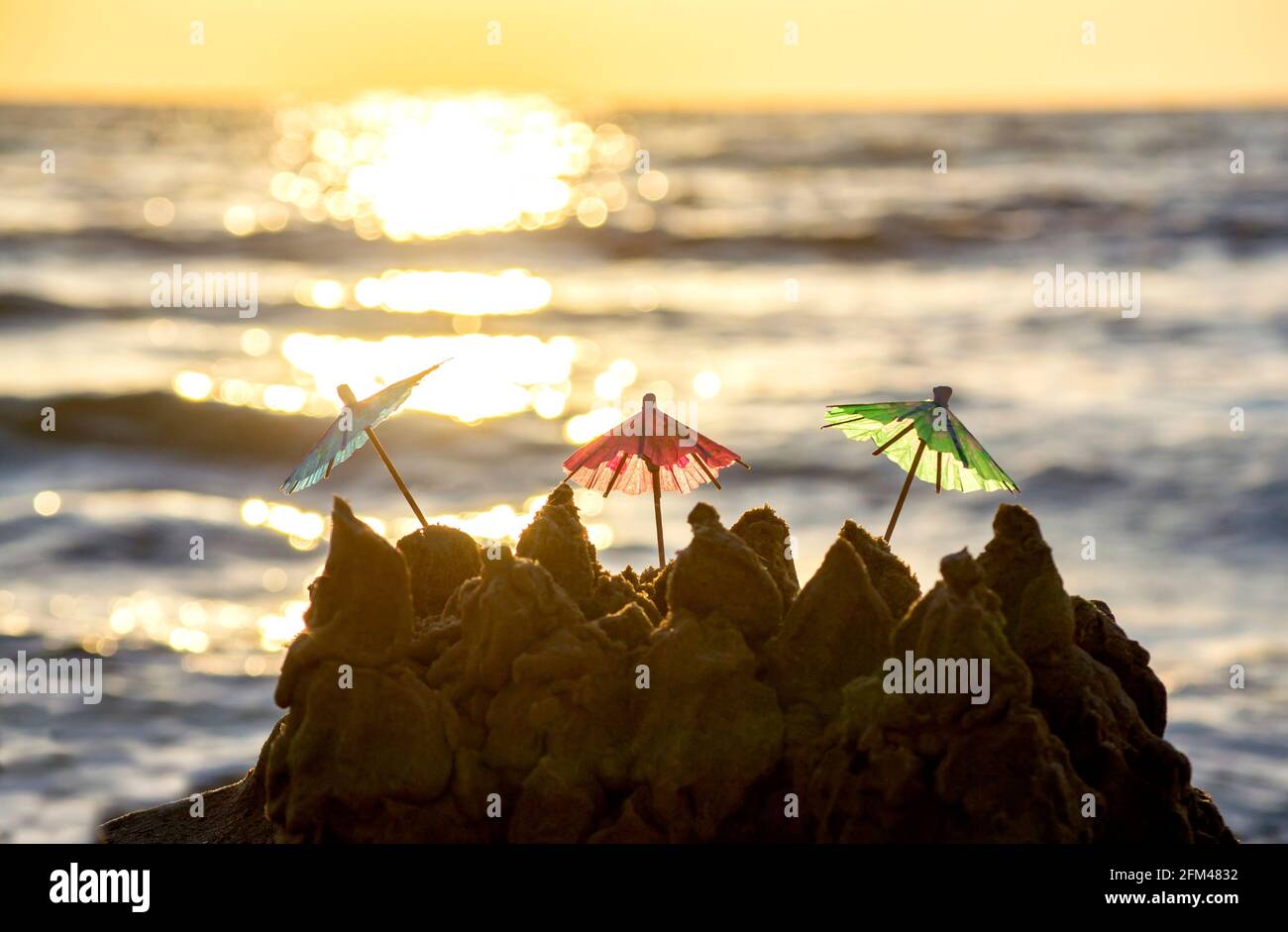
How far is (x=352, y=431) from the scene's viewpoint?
17.2ft

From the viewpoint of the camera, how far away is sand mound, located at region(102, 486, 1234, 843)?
15.2 ft

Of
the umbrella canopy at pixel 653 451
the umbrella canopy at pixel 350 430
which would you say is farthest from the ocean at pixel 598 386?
the umbrella canopy at pixel 653 451

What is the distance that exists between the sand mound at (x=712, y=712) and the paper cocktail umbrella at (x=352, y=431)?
0.26m

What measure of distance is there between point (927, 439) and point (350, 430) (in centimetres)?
183

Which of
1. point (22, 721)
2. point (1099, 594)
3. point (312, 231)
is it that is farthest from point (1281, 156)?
point (22, 721)

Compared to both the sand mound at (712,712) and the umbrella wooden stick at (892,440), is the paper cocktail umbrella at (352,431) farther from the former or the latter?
the umbrella wooden stick at (892,440)

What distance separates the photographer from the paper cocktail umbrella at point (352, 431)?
5129 mm

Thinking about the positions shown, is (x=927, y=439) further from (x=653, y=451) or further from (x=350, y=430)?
(x=350, y=430)

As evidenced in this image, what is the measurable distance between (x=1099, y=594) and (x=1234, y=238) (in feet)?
117

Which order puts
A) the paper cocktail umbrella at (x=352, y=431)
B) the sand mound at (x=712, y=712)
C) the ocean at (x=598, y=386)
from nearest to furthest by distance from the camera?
the sand mound at (x=712, y=712), the paper cocktail umbrella at (x=352, y=431), the ocean at (x=598, y=386)

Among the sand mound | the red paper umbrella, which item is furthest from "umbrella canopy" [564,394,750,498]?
the sand mound

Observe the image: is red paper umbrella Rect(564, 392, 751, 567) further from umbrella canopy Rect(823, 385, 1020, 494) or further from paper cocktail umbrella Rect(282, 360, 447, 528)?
paper cocktail umbrella Rect(282, 360, 447, 528)

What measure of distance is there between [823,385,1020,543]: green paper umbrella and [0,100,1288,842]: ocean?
16.5 ft
